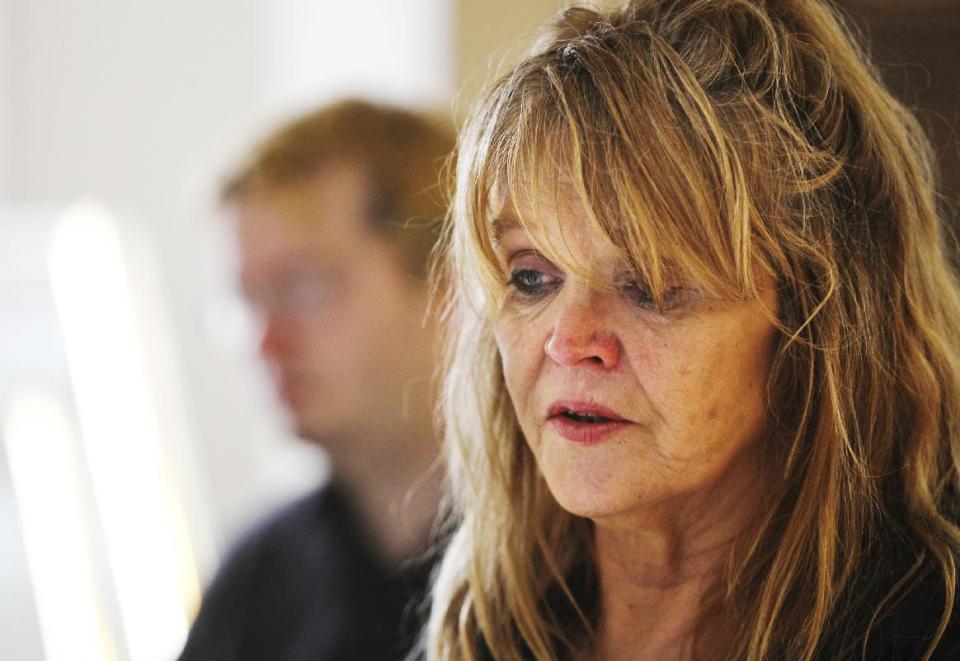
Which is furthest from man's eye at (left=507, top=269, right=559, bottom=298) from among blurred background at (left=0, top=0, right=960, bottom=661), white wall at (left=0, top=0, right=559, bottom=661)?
white wall at (left=0, top=0, right=559, bottom=661)

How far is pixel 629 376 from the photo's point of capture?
36.7 inches

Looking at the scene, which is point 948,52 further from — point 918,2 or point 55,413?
point 55,413

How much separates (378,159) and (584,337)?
72 cm

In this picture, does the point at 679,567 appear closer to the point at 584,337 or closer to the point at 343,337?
the point at 584,337

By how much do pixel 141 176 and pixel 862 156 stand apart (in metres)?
1.73

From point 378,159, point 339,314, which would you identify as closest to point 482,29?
point 378,159

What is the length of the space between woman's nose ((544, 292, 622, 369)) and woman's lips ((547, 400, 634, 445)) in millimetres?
36

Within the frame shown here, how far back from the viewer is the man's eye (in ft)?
3.23

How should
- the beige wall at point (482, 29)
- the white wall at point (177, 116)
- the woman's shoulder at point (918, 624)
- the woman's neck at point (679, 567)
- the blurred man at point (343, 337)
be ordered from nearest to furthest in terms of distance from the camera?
the woman's shoulder at point (918, 624)
the woman's neck at point (679, 567)
the blurred man at point (343, 337)
the beige wall at point (482, 29)
the white wall at point (177, 116)

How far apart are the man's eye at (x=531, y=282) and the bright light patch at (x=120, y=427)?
84cm

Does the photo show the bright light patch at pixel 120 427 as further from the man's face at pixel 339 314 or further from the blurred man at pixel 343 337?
the man's face at pixel 339 314

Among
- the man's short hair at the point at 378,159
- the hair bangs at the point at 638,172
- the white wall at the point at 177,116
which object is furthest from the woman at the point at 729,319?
the white wall at the point at 177,116

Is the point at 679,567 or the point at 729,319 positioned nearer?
the point at 729,319

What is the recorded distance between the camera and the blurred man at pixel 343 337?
4.95 ft
